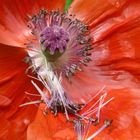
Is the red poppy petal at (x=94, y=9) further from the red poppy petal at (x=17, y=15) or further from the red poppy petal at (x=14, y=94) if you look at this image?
the red poppy petal at (x=14, y=94)

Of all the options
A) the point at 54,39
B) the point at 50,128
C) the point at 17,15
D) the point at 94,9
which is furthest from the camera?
the point at 94,9

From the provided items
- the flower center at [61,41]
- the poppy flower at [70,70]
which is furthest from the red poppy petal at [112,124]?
the flower center at [61,41]

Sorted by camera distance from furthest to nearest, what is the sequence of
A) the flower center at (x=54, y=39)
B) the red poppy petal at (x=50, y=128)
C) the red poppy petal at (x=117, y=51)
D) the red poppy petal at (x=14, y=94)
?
the red poppy petal at (x=117, y=51), the flower center at (x=54, y=39), the red poppy petal at (x=14, y=94), the red poppy petal at (x=50, y=128)

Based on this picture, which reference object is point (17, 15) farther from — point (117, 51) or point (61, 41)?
point (117, 51)

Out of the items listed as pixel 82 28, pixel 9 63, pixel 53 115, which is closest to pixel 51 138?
pixel 53 115

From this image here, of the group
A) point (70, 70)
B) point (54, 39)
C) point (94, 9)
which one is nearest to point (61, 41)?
point (54, 39)

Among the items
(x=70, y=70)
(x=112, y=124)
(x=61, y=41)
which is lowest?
(x=112, y=124)
